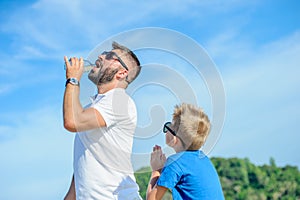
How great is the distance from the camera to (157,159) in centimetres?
386

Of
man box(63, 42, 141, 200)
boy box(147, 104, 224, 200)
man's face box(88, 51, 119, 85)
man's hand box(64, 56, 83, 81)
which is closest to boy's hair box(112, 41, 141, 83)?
man box(63, 42, 141, 200)

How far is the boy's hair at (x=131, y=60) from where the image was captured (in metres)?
4.11

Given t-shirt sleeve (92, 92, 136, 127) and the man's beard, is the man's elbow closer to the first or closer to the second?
t-shirt sleeve (92, 92, 136, 127)

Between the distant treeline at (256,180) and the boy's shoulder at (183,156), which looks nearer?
the boy's shoulder at (183,156)

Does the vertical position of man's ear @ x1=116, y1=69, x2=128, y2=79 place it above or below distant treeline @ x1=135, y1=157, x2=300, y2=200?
below

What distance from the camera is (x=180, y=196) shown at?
12.2 ft

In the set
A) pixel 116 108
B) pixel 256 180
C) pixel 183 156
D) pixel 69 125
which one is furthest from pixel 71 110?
pixel 256 180

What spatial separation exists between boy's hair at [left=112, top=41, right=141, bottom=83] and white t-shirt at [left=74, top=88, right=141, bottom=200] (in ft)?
0.63

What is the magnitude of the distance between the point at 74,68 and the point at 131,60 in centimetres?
49

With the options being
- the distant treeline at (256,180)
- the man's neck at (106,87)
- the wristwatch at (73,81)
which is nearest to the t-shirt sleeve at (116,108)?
the man's neck at (106,87)

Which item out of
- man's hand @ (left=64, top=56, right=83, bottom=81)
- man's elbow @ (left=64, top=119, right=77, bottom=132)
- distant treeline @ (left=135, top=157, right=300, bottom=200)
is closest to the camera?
man's elbow @ (left=64, top=119, right=77, bottom=132)

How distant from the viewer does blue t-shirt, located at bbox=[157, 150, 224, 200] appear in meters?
3.70

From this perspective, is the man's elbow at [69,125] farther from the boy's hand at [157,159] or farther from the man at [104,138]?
the boy's hand at [157,159]

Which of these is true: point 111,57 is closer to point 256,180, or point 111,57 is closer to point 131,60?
point 131,60
